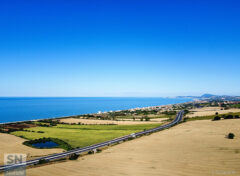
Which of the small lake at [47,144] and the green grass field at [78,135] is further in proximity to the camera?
the green grass field at [78,135]

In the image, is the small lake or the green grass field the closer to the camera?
the small lake

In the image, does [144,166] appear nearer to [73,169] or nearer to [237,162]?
[73,169]

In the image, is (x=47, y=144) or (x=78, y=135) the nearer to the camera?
(x=47, y=144)

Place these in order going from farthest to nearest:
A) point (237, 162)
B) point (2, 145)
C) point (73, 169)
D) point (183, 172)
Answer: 1. point (2, 145)
2. point (73, 169)
3. point (237, 162)
4. point (183, 172)

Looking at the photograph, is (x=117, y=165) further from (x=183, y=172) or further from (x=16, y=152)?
(x=16, y=152)

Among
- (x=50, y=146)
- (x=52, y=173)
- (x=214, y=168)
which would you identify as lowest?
(x=50, y=146)

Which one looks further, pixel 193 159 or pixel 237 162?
pixel 193 159

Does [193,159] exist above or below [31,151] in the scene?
above

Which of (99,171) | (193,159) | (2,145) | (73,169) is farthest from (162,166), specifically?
(2,145)

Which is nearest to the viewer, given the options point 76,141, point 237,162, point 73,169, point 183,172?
point 183,172

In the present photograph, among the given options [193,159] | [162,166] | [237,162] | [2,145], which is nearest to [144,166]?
[162,166]
